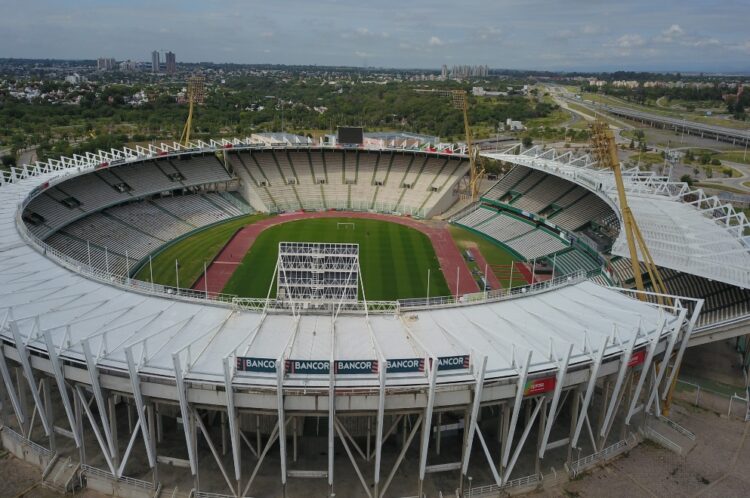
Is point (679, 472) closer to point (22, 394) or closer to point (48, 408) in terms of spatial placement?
point (48, 408)

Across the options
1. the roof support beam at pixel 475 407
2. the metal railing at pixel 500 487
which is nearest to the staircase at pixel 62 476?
the roof support beam at pixel 475 407

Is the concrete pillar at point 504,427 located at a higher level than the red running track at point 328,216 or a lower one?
higher

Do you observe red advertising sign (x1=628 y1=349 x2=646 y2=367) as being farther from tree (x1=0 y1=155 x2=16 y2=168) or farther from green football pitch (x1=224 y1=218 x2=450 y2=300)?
tree (x1=0 y1=155 x2=16 y2=168)

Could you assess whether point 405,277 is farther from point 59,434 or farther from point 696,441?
point 59,434

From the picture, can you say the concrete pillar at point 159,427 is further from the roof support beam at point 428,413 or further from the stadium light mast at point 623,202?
the stadium light mast at point 623,202

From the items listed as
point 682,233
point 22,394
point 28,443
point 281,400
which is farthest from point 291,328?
point 682,233

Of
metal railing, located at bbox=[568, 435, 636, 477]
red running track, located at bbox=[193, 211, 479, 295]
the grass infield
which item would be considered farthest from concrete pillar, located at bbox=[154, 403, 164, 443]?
the grass infield
